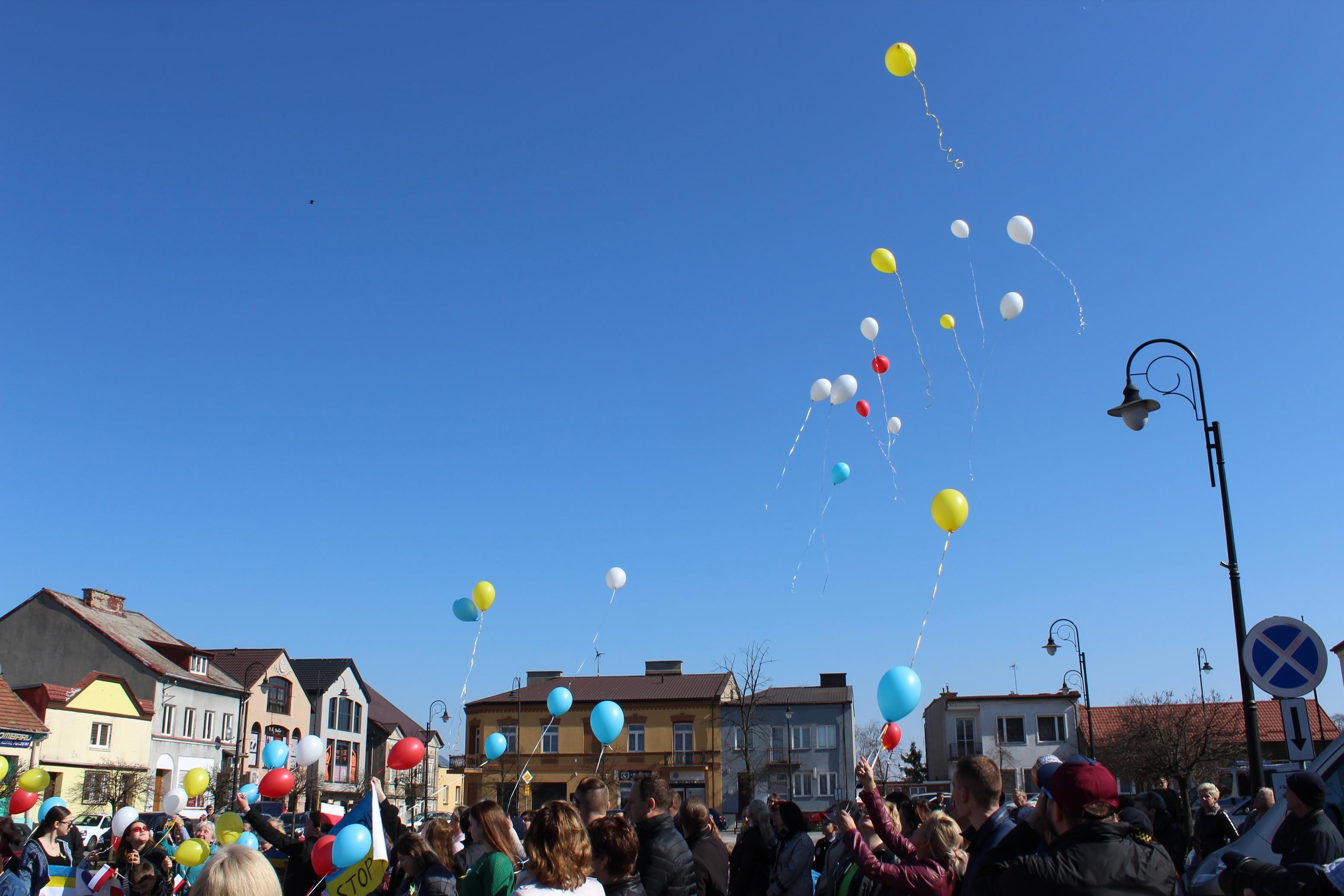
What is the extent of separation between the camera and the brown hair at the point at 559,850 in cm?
454

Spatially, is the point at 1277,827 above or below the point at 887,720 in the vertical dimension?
below

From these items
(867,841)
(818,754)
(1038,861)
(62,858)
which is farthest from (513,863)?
(818,754)

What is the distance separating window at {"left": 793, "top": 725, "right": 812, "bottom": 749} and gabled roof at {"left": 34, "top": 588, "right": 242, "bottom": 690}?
2843 cm

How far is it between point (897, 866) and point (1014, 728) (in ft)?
178

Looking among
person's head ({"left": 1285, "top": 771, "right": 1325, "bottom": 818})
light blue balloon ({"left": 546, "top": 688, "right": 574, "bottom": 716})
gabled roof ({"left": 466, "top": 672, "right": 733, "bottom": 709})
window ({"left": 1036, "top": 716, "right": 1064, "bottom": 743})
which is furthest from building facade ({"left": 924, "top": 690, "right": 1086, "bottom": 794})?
person's head ({"left": 1285, "top": 771, "right": 1325, "bottom": 818})

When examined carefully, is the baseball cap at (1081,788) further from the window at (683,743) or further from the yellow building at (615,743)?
the window at (683,743)

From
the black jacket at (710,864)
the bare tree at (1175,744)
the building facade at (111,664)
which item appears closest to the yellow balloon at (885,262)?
the black jacket at (710,864)

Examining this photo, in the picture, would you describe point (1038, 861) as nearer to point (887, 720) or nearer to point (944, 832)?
point (944, 832)

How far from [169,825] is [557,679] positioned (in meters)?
51.6

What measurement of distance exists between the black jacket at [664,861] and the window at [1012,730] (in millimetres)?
53386

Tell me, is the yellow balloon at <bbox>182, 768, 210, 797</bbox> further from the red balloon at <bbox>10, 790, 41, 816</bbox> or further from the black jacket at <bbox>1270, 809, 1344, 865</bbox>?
the black jacket at <bbox>1270, 809, 1344, 865</bbox>

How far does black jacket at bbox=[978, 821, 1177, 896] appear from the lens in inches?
137

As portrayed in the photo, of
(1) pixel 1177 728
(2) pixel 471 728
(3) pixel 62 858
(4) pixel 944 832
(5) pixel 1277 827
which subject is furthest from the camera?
(2) pixel 471 728

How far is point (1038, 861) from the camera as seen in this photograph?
11.6ft
